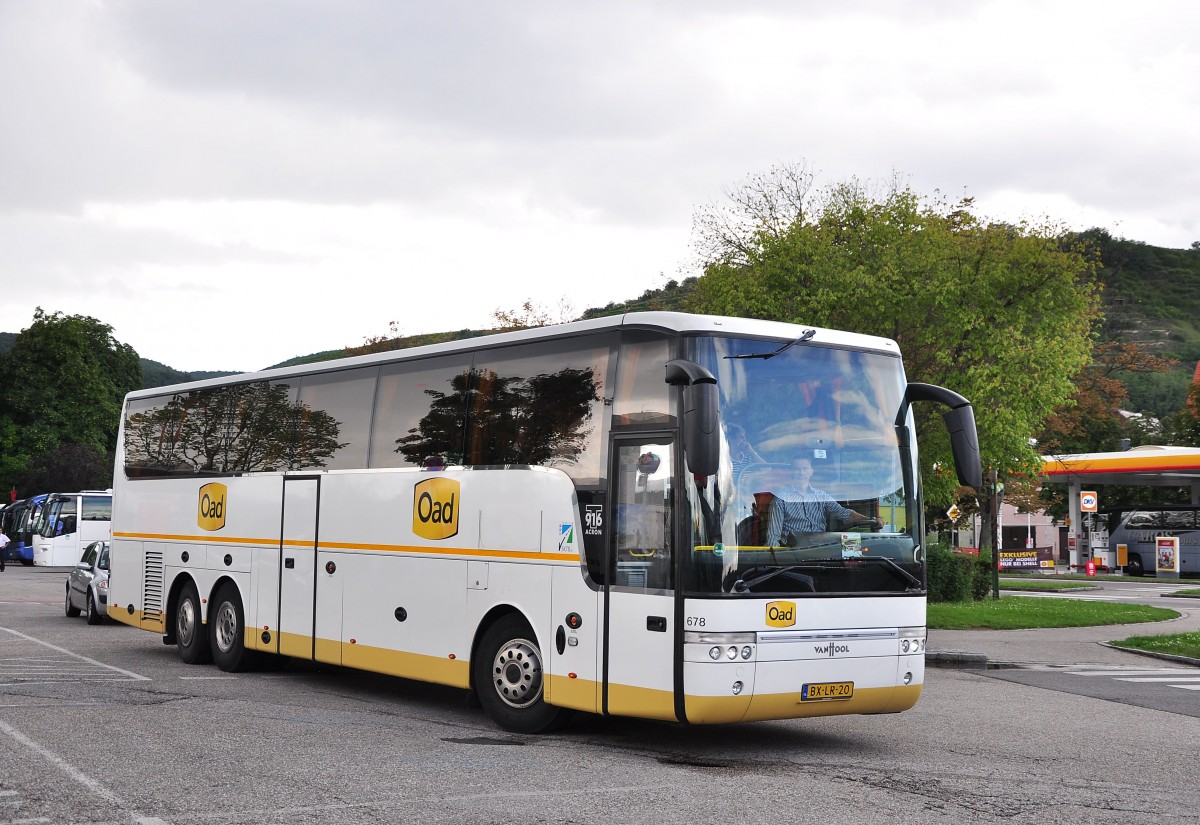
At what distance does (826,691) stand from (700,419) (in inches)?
96.6

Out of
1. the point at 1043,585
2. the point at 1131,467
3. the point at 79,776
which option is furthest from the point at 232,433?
the point at 1131,467

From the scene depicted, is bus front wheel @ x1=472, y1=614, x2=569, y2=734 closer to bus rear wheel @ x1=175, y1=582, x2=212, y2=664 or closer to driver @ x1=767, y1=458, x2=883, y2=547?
driver @ x1=767, y1=458, x2=883, y2=547

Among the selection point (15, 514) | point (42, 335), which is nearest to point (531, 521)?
point (15, 514)

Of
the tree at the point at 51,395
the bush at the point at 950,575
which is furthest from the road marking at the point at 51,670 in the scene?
the tree at the point at 51,395

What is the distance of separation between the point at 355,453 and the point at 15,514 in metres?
50.9

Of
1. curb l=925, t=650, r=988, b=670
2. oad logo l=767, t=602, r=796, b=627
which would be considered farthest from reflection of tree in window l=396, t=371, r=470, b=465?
curb l=925, t=650, r=988, b=670

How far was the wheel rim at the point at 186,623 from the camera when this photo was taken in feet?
55.1

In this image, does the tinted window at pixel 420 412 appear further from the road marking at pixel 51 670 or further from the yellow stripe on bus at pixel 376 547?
the road marking at pixel 51 670

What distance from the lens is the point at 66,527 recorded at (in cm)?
5500

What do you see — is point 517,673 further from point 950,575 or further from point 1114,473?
point 1114,473

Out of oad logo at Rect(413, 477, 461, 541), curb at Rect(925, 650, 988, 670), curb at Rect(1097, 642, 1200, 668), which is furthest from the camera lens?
curb at Rect(1097, 642, 1200, 668)

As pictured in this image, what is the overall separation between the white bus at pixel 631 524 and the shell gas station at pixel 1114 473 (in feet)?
149

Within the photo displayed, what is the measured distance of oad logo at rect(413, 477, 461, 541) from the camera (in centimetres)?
1222

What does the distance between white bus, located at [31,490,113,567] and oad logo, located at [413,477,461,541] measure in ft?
143
